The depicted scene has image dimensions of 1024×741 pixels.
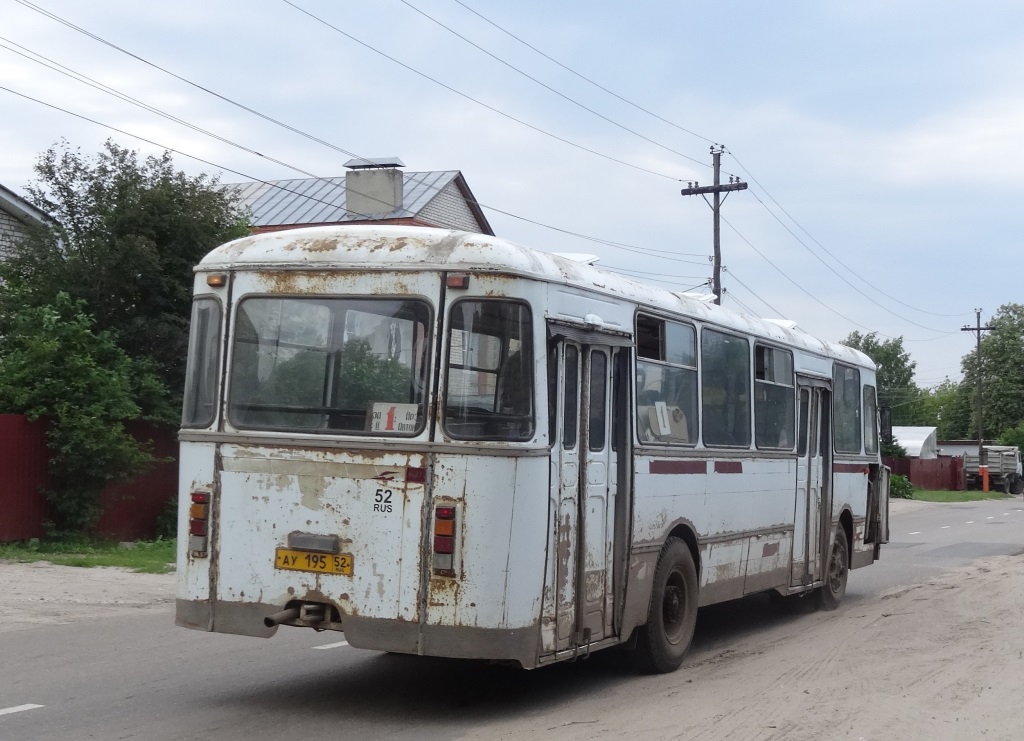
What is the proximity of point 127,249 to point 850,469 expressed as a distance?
38.1ft

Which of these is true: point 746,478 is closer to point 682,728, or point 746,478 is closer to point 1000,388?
point 682,728

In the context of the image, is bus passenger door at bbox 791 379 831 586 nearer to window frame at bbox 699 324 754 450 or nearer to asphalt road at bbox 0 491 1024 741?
asphalt road at bbox 0 491 1024 741

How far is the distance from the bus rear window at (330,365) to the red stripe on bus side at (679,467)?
8.19 ft

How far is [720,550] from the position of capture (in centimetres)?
1090

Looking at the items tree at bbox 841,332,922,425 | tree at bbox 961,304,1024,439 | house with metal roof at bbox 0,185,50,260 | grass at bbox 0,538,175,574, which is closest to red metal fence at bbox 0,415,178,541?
grass at bbox 0,538,175,574

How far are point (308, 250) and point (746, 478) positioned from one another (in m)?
5.13

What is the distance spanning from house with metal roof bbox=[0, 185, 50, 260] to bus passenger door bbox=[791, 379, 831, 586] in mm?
14810

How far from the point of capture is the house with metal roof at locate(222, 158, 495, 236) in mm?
38594

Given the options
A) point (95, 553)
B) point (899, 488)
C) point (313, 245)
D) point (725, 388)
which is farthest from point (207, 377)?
point (899, 488)

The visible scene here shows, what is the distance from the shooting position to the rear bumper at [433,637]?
7.46 m

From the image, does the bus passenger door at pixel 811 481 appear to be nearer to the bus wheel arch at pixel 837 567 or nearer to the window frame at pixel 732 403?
the bus wheel arch at pixel 837 567

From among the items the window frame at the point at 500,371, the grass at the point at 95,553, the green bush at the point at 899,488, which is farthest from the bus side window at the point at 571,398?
the green bush at the point at 899,488

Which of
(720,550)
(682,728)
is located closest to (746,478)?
(720,550)

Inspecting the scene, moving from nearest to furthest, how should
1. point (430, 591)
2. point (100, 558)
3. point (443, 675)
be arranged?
point (430, 591) → point (443, 675) → point (100, 558)
